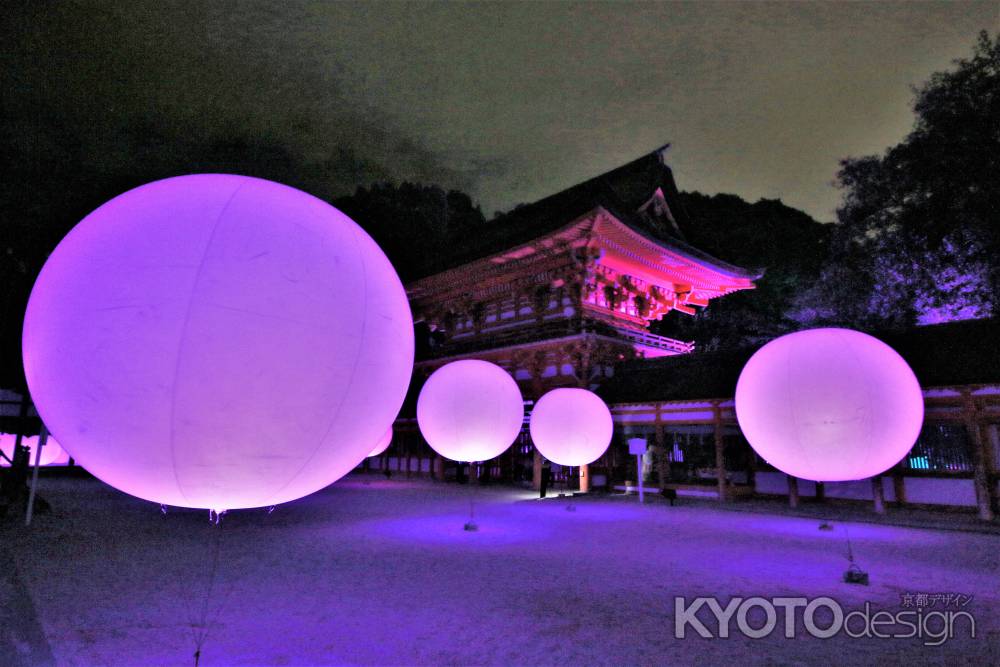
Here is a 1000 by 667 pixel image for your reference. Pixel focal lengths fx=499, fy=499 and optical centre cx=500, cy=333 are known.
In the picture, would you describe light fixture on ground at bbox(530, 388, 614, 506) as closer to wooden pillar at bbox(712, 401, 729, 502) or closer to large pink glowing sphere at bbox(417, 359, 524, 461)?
large pink glowing sphere at bbox(417, 359, 524, 461)

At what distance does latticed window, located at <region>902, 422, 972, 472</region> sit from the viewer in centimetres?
918

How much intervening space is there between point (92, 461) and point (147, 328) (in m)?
0.77

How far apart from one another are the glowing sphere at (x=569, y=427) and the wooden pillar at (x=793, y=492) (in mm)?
4160

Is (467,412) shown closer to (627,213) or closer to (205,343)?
(205,343)

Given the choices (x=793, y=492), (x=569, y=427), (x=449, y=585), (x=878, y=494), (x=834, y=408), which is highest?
(x=834, y=408)

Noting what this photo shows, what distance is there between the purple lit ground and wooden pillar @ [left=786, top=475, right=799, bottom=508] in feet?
5.24

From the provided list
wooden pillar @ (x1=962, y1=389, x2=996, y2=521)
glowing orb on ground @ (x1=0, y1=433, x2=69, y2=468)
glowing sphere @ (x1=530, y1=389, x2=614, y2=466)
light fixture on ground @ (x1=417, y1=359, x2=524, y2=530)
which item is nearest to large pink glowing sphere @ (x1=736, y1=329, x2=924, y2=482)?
light fixture on ground @ (x1=417, y1=359, x2=524, y2=530)

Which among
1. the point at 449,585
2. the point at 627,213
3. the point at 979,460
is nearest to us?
the point at 449,585

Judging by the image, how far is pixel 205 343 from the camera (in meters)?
1.95

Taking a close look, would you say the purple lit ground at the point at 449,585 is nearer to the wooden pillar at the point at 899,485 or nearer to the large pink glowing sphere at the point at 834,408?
the large pink glowing sphere at the point at 834,408

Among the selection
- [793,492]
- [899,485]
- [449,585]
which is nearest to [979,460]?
[899,485]

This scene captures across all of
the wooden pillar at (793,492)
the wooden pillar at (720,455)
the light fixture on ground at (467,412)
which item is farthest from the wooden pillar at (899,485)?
the light fixture on ground at (467,412)

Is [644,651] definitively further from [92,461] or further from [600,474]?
[600,474]

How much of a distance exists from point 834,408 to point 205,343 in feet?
18.1
